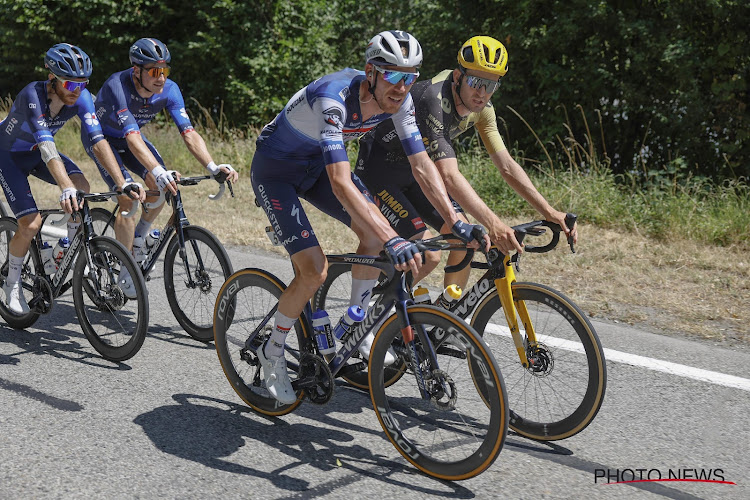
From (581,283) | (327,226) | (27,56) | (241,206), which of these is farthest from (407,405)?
(27,56)

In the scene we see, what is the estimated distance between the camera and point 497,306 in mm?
4344

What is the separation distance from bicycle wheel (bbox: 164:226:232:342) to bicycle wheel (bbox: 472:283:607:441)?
2117mm

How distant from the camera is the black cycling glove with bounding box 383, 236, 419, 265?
3.47 m

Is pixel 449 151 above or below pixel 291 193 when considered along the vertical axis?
above

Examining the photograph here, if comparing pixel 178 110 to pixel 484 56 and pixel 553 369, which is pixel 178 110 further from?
pixel 553 369

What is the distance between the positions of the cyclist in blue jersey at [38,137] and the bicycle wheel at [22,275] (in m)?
0.07

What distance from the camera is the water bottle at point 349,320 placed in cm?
419

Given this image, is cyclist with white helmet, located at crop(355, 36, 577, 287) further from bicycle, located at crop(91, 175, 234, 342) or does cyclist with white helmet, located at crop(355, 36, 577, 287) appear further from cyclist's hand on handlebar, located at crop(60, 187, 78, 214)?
cyclist's hand on handlebar, located at crop(60, 187, 78, 214)

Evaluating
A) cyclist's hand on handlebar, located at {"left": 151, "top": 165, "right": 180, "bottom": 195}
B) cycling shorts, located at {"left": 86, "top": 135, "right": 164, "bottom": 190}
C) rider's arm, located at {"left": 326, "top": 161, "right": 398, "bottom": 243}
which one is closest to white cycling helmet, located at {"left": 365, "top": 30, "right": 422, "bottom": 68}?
rider's arm, located at {"left": 326, "top": 161, "right": 398, "bottom": 243}

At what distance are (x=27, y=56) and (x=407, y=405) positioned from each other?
22845 mm

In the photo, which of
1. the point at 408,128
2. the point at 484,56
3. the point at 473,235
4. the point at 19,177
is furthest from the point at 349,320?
the point at 19,177

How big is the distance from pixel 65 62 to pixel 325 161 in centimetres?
270

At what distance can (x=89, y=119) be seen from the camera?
238 inches

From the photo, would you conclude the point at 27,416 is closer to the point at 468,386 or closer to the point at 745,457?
the point at 468,386
